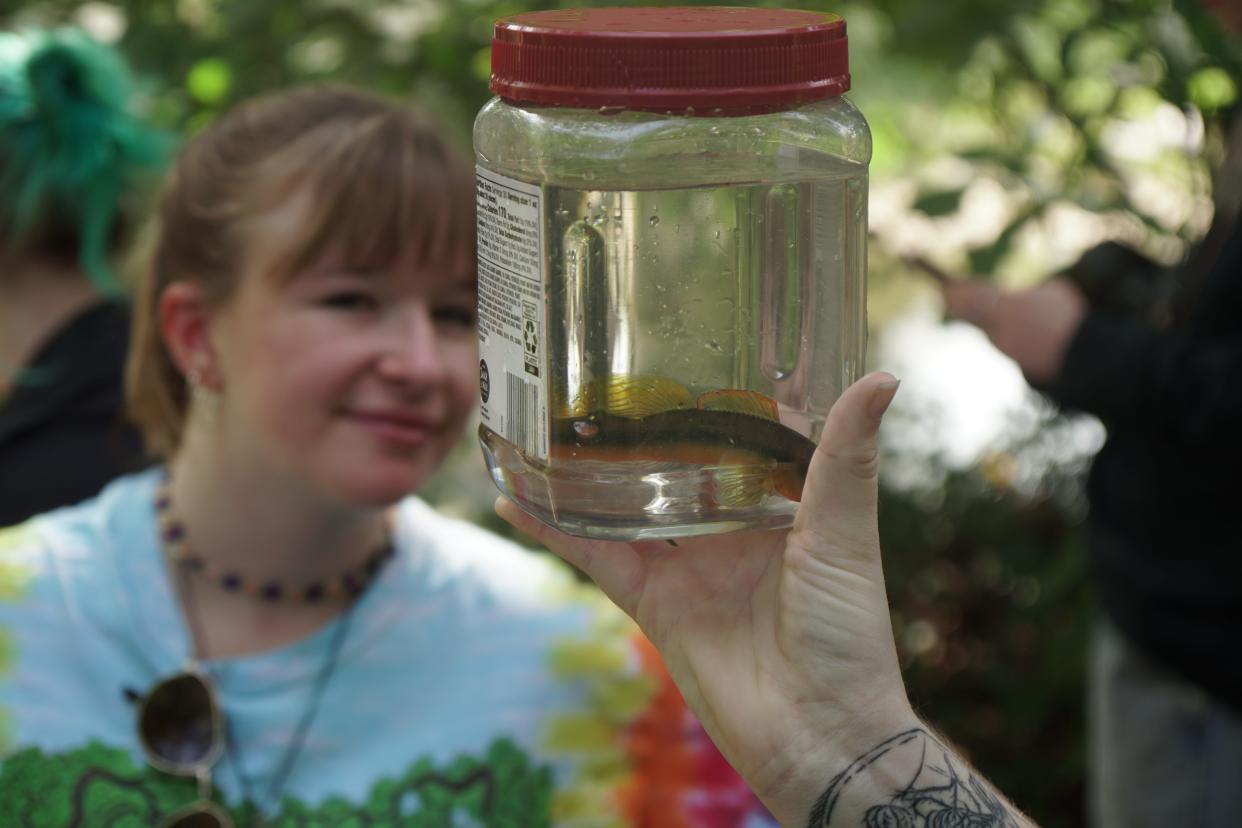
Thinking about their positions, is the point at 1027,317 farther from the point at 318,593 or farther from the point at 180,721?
the point at 180,721

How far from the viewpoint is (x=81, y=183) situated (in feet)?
8.89

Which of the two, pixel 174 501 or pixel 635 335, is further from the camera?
pixel 174 501

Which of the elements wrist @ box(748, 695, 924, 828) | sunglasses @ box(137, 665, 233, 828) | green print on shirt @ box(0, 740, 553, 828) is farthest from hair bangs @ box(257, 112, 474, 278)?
wrist @ box(748, 695, 924, 828)

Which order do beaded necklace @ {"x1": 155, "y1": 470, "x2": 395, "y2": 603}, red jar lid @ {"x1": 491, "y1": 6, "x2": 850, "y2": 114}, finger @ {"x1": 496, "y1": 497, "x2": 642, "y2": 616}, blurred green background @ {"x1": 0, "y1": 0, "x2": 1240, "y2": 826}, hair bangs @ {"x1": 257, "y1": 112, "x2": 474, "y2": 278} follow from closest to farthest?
red jar lid @ {"x1": 491, "y1": 6, "x2": 850, "y2": 114}
finger @ {"x1": 496, "y1": 497, "x2": 642, "y2": 616}
hair bangs @ {"x1": 257, "y1": 112, "x2": 474, "y2": 278}
beaded necklace @ {"x1": 155, "y1": 470, "x2": 395, "y2": 603}
blurred green background @ {"x1": 0, "y1": 0, "x2": 1240, "y2": 826}

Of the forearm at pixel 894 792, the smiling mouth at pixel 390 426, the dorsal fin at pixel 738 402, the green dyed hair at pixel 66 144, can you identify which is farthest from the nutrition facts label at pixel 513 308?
the green dyed hair at pixel 66 144

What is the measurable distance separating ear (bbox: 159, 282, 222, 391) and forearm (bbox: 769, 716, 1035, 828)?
44.5 inches

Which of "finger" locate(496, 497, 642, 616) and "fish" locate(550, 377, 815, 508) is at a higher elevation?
"fish" locate(550, 377, 815, 508)

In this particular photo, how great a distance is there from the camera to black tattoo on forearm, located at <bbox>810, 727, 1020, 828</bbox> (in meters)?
1.30

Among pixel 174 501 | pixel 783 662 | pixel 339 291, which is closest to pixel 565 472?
pixel 783 662

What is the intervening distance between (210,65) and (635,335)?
71.7 inches

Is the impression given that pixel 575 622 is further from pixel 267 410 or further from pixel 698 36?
pixel 698 36

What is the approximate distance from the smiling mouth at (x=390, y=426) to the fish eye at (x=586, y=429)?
0.74m

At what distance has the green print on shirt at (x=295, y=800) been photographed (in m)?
1.86

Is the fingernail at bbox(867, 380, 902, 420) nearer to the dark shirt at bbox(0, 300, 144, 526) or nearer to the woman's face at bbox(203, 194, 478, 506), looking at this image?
the woman's face at bbox(203, 194, 478, 506)
